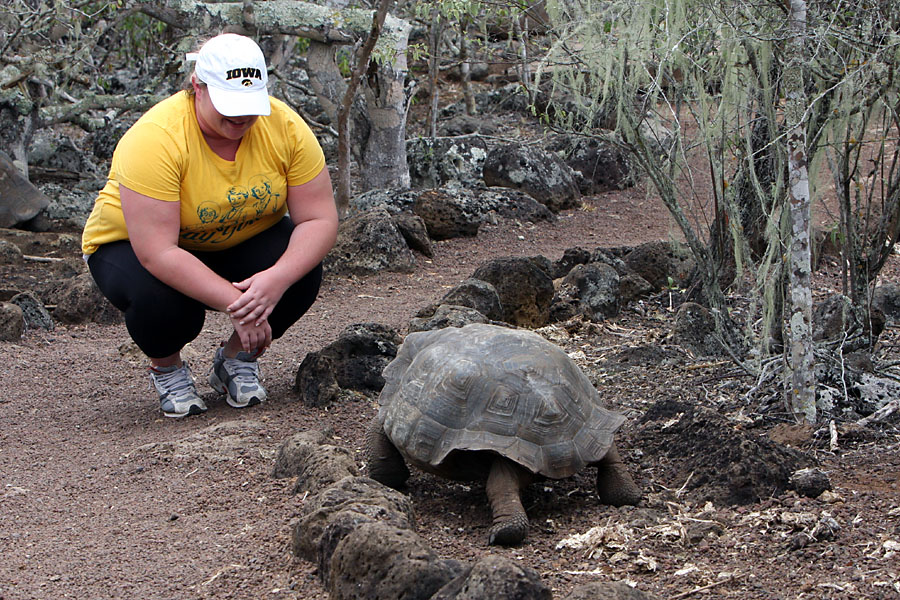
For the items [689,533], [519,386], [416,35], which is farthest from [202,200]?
[416,35]

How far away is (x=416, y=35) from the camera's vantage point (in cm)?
1415

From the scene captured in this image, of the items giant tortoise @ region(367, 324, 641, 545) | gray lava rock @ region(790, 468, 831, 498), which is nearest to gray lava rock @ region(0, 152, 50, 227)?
giant tortoise @ region(367, 324, 641, 545)

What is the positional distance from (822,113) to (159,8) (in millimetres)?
6025

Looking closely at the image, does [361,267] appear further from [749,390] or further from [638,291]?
[749,390]

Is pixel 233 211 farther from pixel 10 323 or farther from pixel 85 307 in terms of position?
pixel 85 307

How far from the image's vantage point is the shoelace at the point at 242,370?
164 inches

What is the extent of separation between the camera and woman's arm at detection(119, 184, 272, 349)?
11.8 ft

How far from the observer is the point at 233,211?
3.86 m

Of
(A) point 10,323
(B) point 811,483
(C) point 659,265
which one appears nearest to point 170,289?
(A) point 10,323

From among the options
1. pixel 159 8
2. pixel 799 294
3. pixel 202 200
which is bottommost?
pixel 799 294

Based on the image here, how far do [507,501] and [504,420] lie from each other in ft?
0.76

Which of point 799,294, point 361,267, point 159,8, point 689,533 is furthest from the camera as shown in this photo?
point 159,8

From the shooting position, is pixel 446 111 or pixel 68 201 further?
pixel 446 111

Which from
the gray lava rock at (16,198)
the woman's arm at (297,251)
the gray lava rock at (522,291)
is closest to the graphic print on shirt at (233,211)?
the woman's arm at (297,251)
